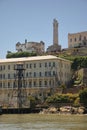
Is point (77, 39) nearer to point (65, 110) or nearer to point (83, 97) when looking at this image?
point (83, 97)

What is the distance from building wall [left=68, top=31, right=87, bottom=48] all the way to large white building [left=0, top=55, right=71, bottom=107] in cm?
2125

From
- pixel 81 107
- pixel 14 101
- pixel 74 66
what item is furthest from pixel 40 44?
pixel 81 107

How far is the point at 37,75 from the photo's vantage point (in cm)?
10575

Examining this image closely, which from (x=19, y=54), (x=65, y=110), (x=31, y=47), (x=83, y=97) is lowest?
(x=65, y=110)

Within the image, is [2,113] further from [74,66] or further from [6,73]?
[74,66]

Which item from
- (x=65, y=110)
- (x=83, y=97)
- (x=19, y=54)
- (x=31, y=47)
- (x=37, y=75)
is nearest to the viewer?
(x=65, y=110)

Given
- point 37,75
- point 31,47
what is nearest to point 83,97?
point 37,75

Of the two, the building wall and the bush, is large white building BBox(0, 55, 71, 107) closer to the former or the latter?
the bush

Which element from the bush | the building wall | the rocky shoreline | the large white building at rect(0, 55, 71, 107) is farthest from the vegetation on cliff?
the bush

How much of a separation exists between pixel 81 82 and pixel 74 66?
11.4 meters

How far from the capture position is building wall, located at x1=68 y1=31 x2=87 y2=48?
131 meters

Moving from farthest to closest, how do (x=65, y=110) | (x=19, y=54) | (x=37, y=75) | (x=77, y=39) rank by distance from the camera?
(x=77, y=39)
(x=19, y=54)
(x=37, y=75)
(x=65, y=110)

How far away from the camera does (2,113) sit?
87250mm

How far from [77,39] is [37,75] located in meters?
30.5
